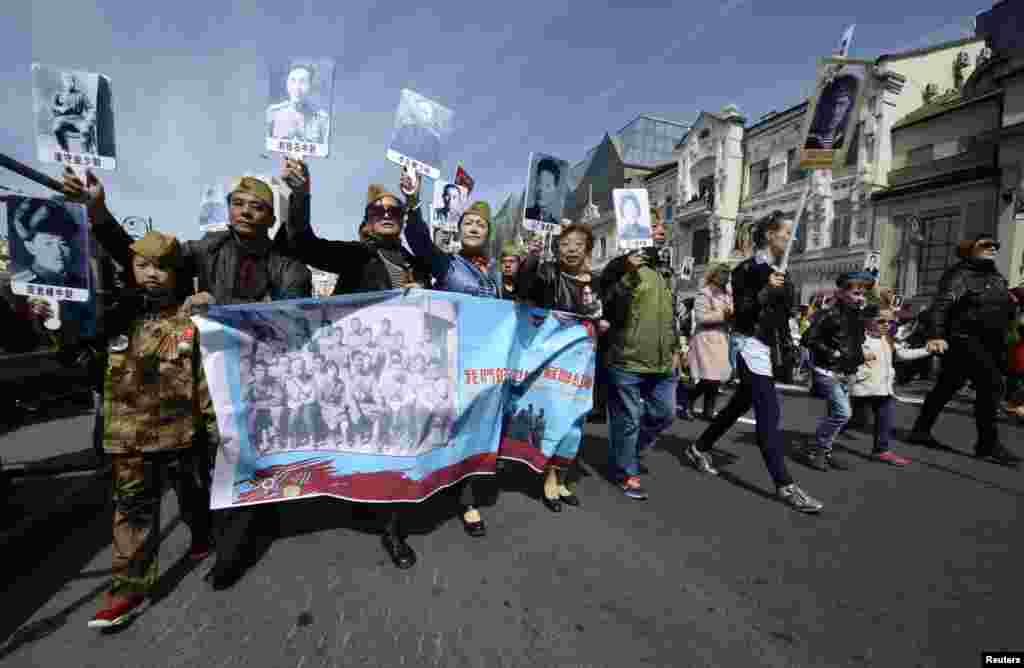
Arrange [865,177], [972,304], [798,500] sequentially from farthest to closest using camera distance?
1. [865,177]
2. [972,304]
3. [798,500]

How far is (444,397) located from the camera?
9.05 feet

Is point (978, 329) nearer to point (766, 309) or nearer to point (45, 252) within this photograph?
Answer: point (766, 309)

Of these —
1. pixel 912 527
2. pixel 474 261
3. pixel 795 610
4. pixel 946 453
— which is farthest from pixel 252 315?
pixel 946 453

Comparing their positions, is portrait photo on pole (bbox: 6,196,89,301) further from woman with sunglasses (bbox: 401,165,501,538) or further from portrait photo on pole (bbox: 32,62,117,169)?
woman with sunglasses (bbox: 401,165,501,538)

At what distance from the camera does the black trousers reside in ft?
14.9

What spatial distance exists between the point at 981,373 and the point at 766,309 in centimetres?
290

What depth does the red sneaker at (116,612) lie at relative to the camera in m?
A: 1.98

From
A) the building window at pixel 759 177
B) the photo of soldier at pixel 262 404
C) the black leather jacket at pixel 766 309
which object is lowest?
the photo of soldier at pixel 262 404

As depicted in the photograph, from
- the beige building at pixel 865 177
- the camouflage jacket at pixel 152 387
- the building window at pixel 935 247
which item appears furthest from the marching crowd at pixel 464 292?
the building window at pixel 935 247

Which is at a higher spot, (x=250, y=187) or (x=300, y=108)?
(x=300, y=108)

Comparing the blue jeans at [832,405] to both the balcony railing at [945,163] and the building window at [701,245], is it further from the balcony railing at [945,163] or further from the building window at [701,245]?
the building window at [701,245]

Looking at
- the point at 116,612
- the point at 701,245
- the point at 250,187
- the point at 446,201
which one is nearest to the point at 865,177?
the point at 701,245

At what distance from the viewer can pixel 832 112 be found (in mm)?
3715

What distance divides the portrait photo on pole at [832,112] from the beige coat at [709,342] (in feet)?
6.37
